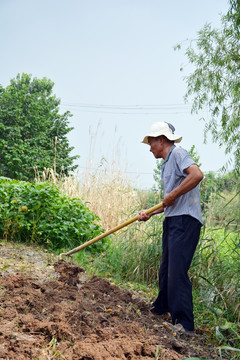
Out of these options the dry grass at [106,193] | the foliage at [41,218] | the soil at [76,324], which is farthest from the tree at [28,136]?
the soil at [76,324]

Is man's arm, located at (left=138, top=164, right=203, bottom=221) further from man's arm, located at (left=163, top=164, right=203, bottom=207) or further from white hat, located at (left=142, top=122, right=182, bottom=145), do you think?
white hat, located at (left=142, top=122, right=182, bottom=145)

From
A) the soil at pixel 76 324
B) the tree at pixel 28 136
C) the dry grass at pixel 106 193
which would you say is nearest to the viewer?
the soil at pixel 76 324

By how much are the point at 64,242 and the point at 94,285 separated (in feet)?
6.94

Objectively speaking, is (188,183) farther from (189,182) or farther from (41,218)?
(41,218)

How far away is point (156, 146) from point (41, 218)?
2.99 metres

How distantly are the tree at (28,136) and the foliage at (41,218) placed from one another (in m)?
17.4

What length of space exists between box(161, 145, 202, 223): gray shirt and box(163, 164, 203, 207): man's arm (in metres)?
0.07

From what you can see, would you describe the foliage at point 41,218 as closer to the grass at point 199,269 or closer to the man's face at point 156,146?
the grass at point 199,269

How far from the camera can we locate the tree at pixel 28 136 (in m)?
24.8

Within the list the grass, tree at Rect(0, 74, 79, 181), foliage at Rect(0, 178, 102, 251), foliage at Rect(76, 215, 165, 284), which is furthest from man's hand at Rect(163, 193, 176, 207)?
tree at Rect(0, 74, 79, 181)

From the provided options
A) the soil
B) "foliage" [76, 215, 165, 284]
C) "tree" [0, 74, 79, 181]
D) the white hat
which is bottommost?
the soil

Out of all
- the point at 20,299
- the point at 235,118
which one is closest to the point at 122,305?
the point at 20,299

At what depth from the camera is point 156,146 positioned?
407cm

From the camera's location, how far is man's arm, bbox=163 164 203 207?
362 centimetres
